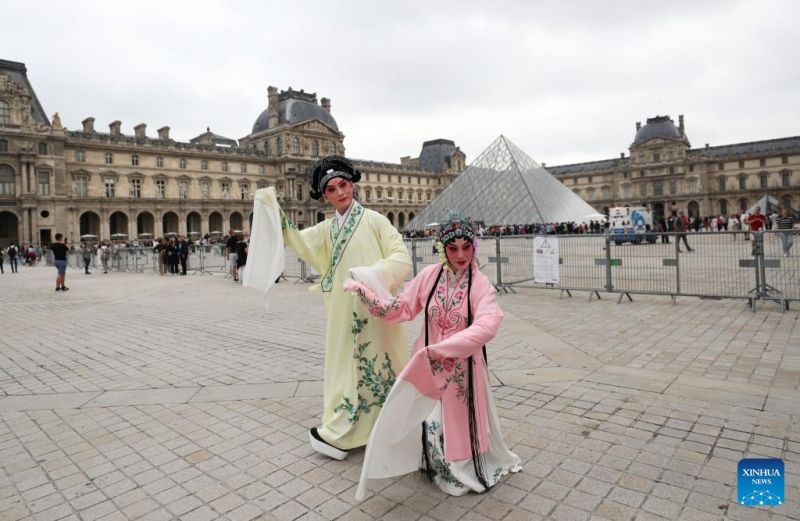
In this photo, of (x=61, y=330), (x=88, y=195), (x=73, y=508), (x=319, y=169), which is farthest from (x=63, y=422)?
(x=88, y=195)

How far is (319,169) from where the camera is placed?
293cm

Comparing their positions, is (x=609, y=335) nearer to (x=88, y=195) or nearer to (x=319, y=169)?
(x=319, y=169)

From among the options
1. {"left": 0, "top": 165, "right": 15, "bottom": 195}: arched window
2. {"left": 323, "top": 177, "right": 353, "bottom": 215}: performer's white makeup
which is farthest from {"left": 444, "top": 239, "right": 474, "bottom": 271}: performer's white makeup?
{"left": 0, "top": 165, "right": 15, "bottom": 195}: arched window

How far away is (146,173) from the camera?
1820 inches

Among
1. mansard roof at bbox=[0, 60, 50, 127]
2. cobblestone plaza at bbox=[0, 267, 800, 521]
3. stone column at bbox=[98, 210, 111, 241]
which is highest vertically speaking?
mansard roof at bbox=[0, 60, 50, 127]

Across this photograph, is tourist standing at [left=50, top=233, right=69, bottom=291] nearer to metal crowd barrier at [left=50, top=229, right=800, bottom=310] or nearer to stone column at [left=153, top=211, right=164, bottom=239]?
metal crowd barrier at [left=50, top=229, right=800, bottom=310]

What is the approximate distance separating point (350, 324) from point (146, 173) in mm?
49934

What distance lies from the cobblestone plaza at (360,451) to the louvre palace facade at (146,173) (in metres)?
40.3

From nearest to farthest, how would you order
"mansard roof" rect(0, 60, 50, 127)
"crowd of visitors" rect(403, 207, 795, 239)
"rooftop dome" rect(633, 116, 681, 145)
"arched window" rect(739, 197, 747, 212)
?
"crowd of visitors" rect(403, 207, 795, 239) < "mansard roof" rect(0, 60, 50, 127) < "arched window" rect(739, 197, 747, 212) < "rooftop dome" rect(633, 116, 681, 145)

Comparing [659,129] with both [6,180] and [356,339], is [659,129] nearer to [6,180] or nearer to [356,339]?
[6,180]

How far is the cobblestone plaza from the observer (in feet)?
7.57

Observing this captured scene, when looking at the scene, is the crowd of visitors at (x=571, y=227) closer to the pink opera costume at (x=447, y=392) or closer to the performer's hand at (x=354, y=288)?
the pink opera costume at (x=447, y=392)

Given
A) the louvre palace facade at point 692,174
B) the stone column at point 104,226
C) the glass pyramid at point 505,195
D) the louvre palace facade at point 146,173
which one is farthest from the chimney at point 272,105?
the louvre palace facade at point 692,174

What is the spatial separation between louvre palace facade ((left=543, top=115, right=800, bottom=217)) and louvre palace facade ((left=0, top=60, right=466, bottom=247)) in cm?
3516
